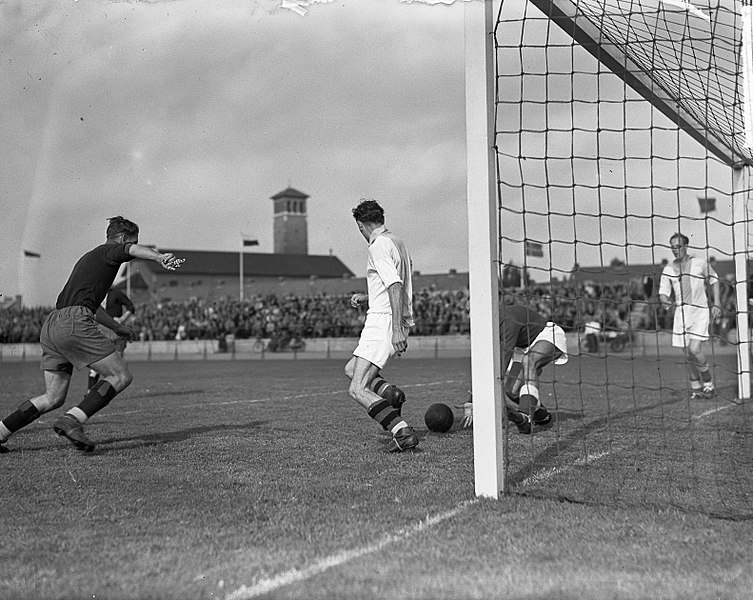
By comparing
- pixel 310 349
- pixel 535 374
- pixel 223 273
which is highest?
pixel 223 273

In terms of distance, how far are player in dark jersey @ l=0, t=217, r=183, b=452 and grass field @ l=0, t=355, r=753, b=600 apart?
308mm

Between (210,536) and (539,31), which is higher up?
(539,31)

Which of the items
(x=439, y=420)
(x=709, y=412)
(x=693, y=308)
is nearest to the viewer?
(x=439, y=420)

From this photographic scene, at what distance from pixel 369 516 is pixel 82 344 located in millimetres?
3452

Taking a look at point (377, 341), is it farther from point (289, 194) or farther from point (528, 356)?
point (289, 194)

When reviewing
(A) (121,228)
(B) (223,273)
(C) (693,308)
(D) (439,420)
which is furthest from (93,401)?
(B) (223,273)

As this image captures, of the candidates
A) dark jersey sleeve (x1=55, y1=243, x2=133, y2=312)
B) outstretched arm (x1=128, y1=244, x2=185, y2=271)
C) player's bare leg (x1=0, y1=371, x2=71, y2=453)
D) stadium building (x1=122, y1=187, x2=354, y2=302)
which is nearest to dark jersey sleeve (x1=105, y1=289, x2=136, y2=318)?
player's bare leg (x1=0, y1=371, x2=71, y2=453)

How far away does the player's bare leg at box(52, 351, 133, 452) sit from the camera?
22.5 feet

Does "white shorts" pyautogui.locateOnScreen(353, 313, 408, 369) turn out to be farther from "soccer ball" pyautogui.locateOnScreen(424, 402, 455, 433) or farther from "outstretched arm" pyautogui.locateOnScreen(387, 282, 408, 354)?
"soccer ball" pyautogui.locateOnScreen(424, 402, 455, 433)

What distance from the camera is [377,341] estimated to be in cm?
683

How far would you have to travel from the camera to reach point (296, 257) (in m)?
112

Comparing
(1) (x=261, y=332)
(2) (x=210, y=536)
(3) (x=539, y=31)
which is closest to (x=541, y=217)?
(3) (x=539, y=31)

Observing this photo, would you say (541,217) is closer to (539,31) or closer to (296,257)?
(539,31)

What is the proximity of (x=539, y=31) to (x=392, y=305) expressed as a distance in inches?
88.1
